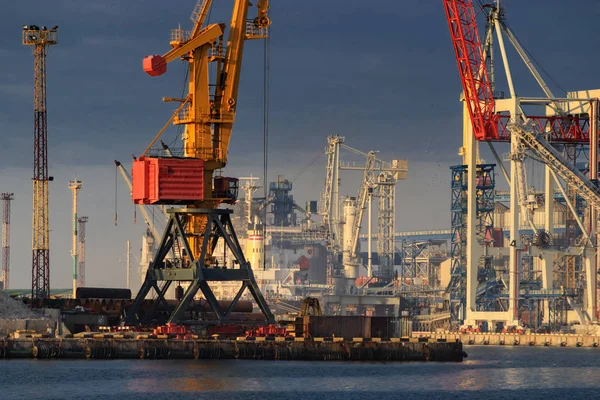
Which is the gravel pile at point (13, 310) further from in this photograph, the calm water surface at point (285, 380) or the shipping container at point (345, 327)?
the shipping container at point (345, 327)

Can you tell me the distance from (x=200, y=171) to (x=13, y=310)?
21.6m

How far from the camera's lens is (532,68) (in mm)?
164125

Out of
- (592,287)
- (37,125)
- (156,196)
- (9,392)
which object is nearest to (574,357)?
(592,287)

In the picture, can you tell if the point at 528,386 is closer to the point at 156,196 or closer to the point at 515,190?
the point at 156,196

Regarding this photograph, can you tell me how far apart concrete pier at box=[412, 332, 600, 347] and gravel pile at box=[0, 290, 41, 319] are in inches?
1949

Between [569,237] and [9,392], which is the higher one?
[569,237]

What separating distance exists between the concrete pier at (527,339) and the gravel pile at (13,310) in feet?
162

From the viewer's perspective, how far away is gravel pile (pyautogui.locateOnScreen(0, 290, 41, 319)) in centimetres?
11969

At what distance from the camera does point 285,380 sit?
96438mm

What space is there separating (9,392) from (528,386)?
34297mm

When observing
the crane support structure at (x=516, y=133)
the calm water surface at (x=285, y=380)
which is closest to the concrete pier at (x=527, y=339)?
the crane support structure at (x=516, y=133)

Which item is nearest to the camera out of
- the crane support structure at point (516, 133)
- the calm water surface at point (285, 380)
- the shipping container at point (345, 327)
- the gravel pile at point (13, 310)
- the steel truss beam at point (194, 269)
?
the calm water surface at point (285, 380)

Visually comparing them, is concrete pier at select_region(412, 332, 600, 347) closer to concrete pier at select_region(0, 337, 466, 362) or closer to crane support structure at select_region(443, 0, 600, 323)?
crane support structure at select_region(443, 0, 600, 323)

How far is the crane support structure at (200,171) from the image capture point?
111m
